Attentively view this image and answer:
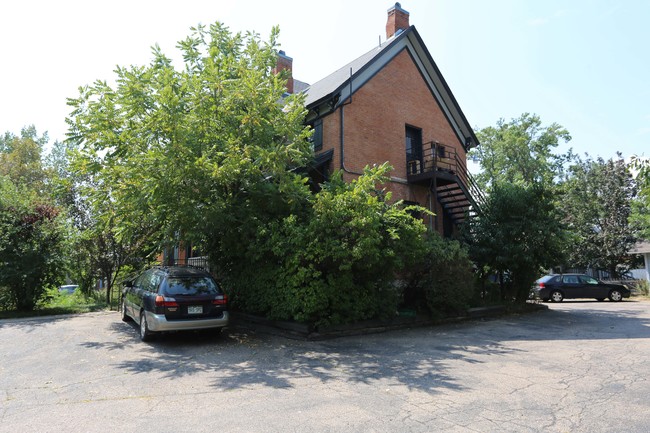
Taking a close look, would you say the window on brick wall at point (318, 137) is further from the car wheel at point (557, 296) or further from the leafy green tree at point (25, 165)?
the leafy green tree at point (25, 165)

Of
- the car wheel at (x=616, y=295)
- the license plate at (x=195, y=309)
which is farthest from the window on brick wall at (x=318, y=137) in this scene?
the car wheel at (x=616, y=295)

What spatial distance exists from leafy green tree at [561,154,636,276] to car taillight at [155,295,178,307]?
2561 cm

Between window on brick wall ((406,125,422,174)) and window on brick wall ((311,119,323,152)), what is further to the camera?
window on brick wall ((406,125,422,174))

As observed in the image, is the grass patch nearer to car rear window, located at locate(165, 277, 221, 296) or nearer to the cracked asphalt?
the cracked asphalt

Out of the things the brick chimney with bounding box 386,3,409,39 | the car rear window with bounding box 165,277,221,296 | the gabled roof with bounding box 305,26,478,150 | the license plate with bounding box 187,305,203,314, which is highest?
the brick chimney with bounding box 386,3,409,39

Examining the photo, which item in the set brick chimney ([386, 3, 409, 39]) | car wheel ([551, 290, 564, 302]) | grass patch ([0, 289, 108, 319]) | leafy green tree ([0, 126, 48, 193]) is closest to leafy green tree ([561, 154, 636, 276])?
car wheel ([551, 290, 564, 302])

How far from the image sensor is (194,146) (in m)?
9.62

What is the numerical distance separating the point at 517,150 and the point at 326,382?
39.0 metres

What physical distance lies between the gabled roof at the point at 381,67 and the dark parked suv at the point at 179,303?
7.65 m

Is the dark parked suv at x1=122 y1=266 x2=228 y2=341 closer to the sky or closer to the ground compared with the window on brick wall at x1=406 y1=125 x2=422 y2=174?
closer to the ground

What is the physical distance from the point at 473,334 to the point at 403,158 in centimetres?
865

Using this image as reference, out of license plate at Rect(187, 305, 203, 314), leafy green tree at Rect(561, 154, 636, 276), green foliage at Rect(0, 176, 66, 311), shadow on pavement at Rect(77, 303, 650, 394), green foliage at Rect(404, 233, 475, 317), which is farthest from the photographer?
leafy green tree at Rect(561, 154, 636, 276)

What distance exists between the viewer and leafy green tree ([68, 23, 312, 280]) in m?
9.09

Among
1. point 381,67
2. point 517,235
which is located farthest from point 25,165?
point 517,235
